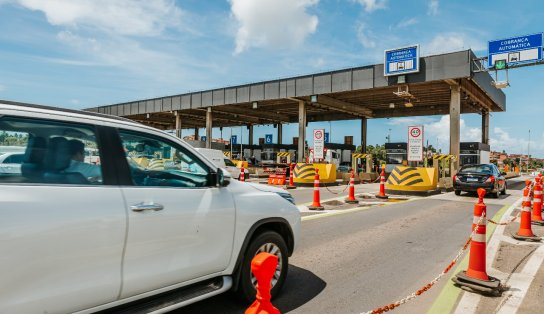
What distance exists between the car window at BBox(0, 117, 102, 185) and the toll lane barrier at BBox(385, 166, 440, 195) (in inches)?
615

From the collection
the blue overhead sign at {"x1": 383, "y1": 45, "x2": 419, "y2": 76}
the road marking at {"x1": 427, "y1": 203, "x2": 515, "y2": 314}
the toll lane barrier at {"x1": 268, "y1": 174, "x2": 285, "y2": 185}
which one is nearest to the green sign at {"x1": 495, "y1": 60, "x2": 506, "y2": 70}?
the blue overhead sign at {"x1": 383, "y1": 45, "x2": 419, "y2": 76}

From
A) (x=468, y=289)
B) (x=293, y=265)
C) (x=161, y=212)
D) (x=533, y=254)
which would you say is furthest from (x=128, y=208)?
(x=533, y=254)

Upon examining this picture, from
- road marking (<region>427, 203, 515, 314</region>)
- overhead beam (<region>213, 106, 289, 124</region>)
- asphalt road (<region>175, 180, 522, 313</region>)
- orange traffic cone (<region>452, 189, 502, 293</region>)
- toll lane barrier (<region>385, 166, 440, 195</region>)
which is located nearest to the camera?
road marking (<region>427, 203, 515, 314</region>)

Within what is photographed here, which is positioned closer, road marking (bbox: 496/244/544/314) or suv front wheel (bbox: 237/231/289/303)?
suv front wheel (bbox: 237/231/289/303)

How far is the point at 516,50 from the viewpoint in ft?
74.3

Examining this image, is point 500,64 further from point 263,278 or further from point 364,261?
point 263,278

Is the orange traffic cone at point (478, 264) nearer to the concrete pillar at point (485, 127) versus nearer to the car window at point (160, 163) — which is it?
the car window at point (160, 163)

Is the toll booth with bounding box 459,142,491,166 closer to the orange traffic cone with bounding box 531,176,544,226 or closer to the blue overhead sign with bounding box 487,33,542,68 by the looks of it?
the blue overhead sign with bounding box 487,33,542,68

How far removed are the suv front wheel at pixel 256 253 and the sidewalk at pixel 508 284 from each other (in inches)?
64.4

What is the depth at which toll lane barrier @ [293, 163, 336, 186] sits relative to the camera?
66.8 ft

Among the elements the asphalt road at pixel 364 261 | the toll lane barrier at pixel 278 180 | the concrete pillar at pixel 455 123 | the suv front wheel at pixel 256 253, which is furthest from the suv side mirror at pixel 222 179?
the concrete pillar at pixel 455 123

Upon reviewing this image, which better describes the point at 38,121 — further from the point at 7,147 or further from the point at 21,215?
the point at 21,215

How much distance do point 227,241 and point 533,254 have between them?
18.7ft

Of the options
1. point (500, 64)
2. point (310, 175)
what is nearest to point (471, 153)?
point (500, 64)
